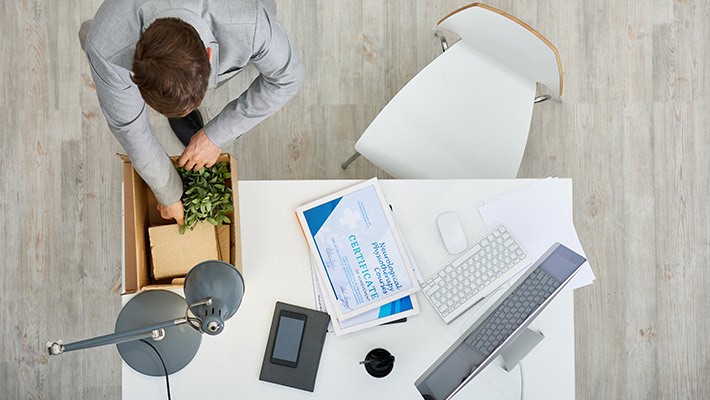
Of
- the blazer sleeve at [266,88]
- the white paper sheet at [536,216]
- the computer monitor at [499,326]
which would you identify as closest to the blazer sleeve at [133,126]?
the blazer sleeve at [266,88]

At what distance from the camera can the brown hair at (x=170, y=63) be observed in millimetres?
1082

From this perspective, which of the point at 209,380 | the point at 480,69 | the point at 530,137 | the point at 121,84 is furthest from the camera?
the point at 530,137

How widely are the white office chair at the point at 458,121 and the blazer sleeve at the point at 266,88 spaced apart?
1.53 ft

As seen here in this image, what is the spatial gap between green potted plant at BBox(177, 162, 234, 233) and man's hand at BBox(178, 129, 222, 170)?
0.03m

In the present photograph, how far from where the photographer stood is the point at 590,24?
256 centimetres

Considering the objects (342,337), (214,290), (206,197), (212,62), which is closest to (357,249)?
(342,337)

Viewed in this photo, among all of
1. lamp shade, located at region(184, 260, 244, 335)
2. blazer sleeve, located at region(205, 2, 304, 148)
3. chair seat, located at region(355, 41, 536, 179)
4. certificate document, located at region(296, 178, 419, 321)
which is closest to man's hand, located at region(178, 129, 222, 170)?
blazer sleeve, located at region(205, 2, 304, 148)

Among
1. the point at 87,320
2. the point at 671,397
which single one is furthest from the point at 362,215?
the point at 671,397

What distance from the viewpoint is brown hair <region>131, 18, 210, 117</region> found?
1.08 m

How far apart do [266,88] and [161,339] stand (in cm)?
70

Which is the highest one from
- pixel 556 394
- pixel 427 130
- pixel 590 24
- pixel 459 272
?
pixel 590 24

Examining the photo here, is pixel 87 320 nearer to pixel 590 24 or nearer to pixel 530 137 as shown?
pixel 530 137

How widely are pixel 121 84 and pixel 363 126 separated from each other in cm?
131

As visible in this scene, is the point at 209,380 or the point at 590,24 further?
the point at 590,24
